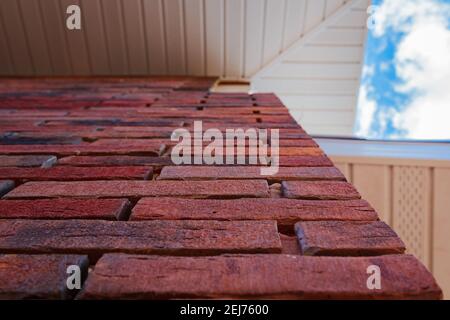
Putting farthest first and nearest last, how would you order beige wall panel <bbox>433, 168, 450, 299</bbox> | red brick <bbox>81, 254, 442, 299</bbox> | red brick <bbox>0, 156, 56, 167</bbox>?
beige wall panel <bbox>433, 168, 450, 299</bbox> → red brick <bbox>0, 156, 56, 167</bbox> → red brick <bbox>81, 254, 442, 299</bbox>

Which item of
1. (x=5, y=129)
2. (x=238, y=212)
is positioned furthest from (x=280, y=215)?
(x=5, y=129)

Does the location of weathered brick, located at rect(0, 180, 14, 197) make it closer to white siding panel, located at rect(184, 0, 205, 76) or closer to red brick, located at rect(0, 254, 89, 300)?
red brick, located at rect(0, 254, 89, 300)

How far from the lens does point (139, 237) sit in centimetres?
55

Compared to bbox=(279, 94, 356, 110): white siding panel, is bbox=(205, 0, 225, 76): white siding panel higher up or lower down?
higher up

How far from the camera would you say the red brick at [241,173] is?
76 cm

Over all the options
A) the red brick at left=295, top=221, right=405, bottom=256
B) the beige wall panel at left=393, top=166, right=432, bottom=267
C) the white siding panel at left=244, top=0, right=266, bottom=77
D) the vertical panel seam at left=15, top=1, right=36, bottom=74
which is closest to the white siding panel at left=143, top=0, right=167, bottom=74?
the white siding panel at left=244, top=0, right=266, bottom=77

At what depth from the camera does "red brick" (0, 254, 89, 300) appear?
1.46 feet

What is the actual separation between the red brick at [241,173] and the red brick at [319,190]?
0.03 meters

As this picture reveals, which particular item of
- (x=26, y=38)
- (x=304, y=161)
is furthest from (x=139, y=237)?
(x=26, y=38)

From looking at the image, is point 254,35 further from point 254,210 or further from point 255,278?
point 255,278

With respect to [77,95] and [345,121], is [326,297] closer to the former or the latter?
[77,95]

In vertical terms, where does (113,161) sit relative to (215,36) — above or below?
below

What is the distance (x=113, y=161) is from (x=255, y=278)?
52 cm

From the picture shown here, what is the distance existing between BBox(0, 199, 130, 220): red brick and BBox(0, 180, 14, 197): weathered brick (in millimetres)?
52
